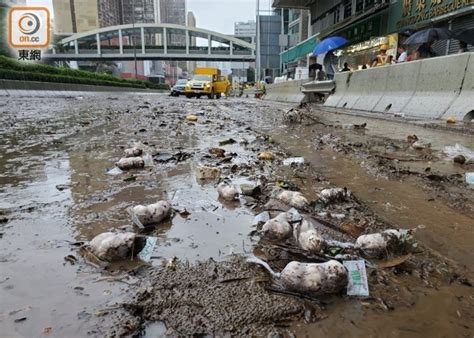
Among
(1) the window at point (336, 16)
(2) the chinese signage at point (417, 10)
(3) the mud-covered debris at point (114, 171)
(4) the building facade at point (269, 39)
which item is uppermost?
(4) the building facade at point (269, 39)

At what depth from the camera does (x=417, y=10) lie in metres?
15.8

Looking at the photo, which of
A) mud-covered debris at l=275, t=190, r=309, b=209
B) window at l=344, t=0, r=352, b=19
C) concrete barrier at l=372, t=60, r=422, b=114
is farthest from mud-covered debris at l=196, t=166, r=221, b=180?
window at l=344, t=0, r=352, b=19

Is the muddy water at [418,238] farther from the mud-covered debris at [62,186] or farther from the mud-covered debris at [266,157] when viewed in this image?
the mud-covered debris at [62,186]

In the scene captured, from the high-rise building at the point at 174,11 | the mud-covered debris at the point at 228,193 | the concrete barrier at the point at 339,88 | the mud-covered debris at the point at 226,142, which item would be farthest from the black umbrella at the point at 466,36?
the high-rise building at the point at 174,11

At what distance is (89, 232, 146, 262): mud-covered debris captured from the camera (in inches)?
61.3

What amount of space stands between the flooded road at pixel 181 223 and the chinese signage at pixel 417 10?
11401 mm

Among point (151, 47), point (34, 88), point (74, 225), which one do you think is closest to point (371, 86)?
point (74, 225)

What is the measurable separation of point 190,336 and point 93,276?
0.54 meters

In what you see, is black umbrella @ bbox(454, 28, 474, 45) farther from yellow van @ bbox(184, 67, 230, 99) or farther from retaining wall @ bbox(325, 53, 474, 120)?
yellow van @ bbox(184, 67, 230, 99)

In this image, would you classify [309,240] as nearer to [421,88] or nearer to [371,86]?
[421,88]

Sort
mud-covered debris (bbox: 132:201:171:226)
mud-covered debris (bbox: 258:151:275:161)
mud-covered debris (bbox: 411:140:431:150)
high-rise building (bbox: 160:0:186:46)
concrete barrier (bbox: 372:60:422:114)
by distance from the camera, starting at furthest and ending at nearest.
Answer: high-rise building (bbox: 160:0:186:46)
concrete barrier (bbox: 372:60:422:114)
mud-covered debris (bbox: 411:140:431:150)
mud-covered debris (bbox: 258:151:275:161)
mud-covered debris (bbox: 132:201:171:226)

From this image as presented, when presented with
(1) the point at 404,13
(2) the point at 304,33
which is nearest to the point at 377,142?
(1) the point at 404,13

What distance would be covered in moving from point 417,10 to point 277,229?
17463 mm

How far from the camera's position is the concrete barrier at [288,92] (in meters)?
18.2
